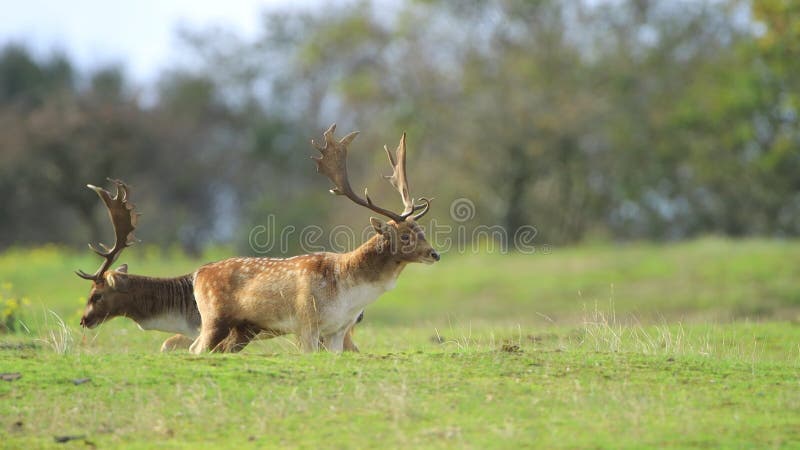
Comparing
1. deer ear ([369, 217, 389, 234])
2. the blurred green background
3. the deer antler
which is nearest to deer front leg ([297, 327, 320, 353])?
deer ear ([369, 217, 389, 234])

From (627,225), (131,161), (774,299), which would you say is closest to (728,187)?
(627,225)

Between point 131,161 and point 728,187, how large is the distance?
72.9ft

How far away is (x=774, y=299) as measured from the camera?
24469 mm

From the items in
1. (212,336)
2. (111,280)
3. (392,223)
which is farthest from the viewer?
(111,280)

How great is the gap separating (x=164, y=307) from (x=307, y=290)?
1979mm

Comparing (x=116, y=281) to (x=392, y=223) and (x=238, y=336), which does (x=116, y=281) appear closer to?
(x=238, y=336)

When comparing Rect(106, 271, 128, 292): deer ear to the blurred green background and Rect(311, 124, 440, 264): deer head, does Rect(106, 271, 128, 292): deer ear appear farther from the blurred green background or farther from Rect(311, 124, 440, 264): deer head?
the blurred green background

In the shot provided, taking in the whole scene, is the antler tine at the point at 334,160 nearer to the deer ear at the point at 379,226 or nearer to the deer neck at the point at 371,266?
the deer ear at the point at 379,226

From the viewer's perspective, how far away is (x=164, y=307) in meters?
13.1

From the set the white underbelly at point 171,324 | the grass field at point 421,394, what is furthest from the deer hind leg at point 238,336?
the white underbelly at point 171,324

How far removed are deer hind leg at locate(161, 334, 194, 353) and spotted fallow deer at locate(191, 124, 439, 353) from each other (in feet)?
2.87

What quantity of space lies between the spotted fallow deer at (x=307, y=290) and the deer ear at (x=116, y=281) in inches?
40.2

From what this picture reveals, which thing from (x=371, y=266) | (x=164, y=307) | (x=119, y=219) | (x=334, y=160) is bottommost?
(x=164, y=307)

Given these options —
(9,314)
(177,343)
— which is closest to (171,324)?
(177,343)
